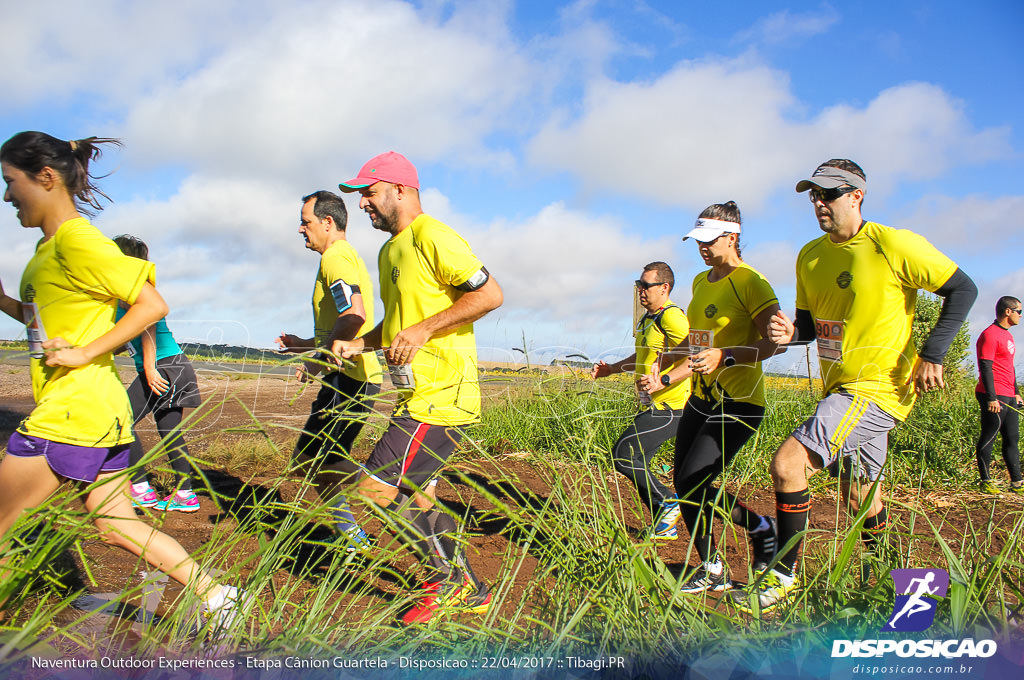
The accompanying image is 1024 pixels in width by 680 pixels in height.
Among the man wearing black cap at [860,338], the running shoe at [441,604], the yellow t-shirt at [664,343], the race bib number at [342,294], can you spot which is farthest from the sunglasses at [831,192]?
the race bib number at [342,294]

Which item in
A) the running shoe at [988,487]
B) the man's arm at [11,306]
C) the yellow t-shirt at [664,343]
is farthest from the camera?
the running shoe at [988,487]

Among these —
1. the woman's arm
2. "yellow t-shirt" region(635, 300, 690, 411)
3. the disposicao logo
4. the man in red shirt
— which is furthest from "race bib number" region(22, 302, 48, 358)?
the man in red shirt

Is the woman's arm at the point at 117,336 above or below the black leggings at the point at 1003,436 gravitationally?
above

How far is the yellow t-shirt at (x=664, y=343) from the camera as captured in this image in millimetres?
4315

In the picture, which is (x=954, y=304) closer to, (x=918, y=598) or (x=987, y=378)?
(x=918, y=598)

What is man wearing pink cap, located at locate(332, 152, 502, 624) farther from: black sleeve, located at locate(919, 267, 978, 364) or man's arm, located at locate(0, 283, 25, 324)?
black sleeve, located at locate(919, 267, 978, 364)

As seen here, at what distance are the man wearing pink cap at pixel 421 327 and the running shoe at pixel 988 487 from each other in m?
4.95

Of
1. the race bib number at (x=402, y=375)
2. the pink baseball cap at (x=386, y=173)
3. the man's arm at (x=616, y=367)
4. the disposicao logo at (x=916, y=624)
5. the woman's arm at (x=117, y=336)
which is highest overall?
the pink baseball cap at (x=386, y=173)

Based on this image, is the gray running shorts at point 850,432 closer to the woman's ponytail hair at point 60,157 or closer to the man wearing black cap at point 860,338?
the man wearing black cap at point 860,338

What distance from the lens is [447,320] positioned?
9.50 ft

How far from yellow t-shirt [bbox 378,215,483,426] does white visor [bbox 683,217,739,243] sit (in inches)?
51.0

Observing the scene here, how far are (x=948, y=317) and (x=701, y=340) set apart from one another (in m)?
1.18

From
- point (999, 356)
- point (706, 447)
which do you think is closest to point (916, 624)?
point (706, 447)

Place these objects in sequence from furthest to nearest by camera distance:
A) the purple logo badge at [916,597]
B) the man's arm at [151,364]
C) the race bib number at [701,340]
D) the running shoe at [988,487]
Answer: the running shoe at [988,487]
the man's arm at [151,364]
the race bib number at [701,340]
the purple logo badge at [916,597]
